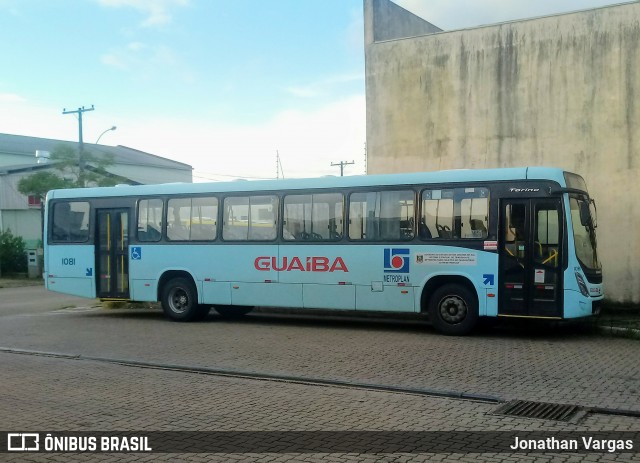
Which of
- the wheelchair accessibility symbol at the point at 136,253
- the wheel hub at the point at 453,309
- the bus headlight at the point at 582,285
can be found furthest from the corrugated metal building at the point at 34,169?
the bus headlight at the point at 582,285

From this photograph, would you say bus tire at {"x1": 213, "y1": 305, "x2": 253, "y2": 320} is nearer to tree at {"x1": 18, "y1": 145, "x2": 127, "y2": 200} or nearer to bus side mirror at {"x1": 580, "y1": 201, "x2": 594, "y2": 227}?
bus side mirror at {"x1": 580, "y1": 201, "x2": 594, "y2": 227}

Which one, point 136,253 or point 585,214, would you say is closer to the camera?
point 585,214

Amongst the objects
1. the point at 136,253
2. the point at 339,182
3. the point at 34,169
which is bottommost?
the point at 136,253

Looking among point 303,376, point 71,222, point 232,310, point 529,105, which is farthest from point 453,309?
point 71,222

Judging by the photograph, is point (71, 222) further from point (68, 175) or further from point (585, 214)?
point (68, 175)

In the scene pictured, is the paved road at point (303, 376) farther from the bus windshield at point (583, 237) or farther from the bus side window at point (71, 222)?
the bus side window at point (71, 222)

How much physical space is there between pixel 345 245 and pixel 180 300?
14.7 feet

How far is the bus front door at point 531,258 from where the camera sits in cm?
1245

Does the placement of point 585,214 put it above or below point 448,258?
above

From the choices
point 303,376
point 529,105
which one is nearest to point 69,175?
point 529,105

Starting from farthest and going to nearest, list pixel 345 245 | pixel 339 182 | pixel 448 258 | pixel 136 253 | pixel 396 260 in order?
1. pixel 136 253
2. pixel 339 182
3. pixel 345 245
4. pixel 396 260
5. pixel 448 258

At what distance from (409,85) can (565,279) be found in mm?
8224

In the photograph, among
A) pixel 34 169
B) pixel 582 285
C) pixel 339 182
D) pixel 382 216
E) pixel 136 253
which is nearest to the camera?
pixel 582 285

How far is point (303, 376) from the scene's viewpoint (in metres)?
9.20
